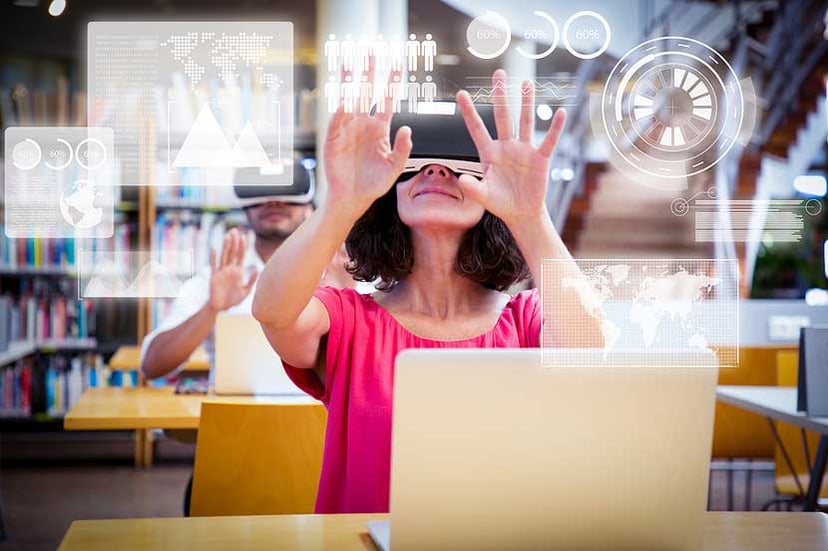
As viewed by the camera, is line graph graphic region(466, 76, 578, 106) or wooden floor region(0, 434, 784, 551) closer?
line graph graphic region(466, 76, 578, 106)

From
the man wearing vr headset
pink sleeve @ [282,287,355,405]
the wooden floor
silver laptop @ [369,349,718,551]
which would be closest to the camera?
silver laptop @ [369,349,718,551]

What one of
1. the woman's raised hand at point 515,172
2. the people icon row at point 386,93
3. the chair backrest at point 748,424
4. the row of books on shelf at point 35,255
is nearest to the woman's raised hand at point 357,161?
the woman's raised hand at point 515,172

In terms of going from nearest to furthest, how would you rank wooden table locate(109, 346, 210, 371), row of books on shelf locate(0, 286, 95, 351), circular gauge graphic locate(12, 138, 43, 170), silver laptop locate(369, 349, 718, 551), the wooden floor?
silver laptop locate(369, 349, 718, 551)
circular gauge graphic locate(12, 138, 43, 170)
wooden table locate(109, 346, 210, 371)
the wooden floor
row of books on shelf locate(0, 286, 95, 351)

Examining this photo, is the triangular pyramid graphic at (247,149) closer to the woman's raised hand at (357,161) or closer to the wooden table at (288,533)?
the woman's raised hand at (357,161)

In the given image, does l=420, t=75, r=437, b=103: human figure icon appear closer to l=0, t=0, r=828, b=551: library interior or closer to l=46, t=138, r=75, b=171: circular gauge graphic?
l=0, t=0, r=828, b=551: library interior

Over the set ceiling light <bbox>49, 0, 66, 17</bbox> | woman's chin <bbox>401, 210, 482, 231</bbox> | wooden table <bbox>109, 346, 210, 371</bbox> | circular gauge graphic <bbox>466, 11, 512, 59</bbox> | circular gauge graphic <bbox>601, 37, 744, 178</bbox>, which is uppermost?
ceiling light <bbox>49, 0, 66, 17</bbox>

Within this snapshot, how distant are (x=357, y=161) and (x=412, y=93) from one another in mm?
470

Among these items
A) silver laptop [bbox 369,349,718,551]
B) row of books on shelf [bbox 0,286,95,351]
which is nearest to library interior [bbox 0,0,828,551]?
silver laptop [bbox 369,349,718,551]

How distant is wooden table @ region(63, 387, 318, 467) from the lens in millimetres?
2326

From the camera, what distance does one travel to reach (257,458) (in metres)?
1.90

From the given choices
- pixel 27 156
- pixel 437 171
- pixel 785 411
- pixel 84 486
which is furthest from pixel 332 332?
pixel 84 486

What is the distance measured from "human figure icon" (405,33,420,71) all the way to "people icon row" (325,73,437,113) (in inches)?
1.2
